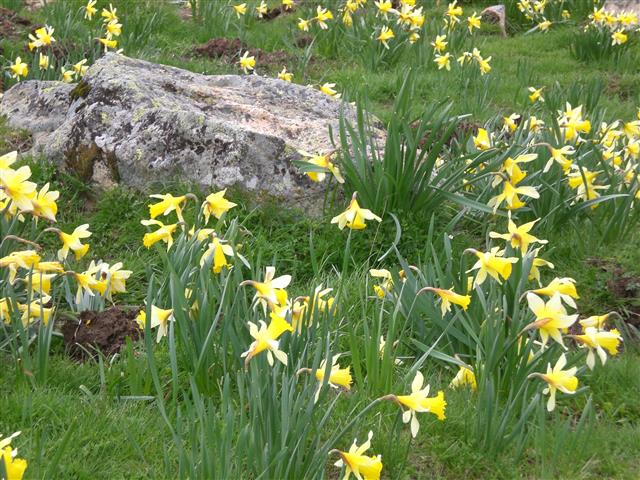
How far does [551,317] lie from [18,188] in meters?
1.66

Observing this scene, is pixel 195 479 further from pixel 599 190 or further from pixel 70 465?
pixel 599 190

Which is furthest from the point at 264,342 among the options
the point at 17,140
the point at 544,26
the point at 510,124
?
the point at 544,26

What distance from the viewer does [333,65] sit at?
7.38 m

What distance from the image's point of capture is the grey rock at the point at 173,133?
4.19 m

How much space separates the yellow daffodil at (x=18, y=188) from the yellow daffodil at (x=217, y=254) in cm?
58

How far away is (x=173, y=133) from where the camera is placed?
4.24 meters

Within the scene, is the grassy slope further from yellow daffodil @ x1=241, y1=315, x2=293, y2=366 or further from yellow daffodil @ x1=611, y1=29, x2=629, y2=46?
yellow daffodil @ x1=611, y1=29, x2=629, y2=46

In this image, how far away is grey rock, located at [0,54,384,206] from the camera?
419 centimetres

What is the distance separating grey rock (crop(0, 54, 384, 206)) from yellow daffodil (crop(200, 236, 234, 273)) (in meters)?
1.40

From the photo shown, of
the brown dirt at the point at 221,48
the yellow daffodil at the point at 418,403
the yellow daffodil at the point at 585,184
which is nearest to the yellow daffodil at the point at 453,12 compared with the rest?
the brown dirt at the point at 221,48

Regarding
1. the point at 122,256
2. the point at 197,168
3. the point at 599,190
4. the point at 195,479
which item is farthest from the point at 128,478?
the point at 599,190

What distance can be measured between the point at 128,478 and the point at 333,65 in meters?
5.50

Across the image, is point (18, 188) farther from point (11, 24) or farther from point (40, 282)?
point (11, 24)

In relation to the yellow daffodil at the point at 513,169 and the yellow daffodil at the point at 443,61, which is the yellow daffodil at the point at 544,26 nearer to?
the yellow daffodil at the point at 443,61
